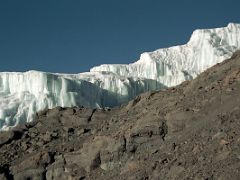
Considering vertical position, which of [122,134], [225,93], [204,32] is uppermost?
[204,32]

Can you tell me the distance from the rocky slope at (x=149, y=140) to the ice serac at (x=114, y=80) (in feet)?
137

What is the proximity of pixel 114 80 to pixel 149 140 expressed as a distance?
6116 centimetres

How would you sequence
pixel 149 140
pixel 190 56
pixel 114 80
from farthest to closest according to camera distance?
pixel 190 56 → pixel 114 80 → pixel 149 140

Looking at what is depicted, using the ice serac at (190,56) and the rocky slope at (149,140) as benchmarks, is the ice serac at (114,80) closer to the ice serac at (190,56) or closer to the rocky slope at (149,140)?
the ice serac at (190,56)

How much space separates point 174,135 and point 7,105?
183ft

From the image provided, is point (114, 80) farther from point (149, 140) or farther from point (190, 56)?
point (149, 140)

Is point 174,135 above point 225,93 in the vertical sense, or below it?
below

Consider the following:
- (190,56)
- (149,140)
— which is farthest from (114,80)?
(149,140)

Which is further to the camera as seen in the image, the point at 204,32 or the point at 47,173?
the point at 204,32

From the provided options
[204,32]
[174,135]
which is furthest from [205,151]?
[204,32]

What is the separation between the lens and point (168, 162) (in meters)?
22.0

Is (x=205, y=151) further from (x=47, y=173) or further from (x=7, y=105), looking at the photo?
(x=7, y=105)

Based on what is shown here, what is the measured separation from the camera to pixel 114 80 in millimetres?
85562

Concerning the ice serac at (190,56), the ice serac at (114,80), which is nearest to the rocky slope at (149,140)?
the ice serac at (114,80)
